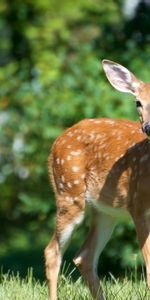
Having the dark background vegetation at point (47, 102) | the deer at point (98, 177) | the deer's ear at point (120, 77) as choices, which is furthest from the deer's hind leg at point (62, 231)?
the deer's ear at point (120, 77)

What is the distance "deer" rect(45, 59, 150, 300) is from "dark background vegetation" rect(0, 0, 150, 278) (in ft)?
1.54

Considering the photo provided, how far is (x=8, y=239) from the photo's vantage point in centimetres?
1555

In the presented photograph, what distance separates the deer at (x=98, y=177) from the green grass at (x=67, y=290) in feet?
0.31

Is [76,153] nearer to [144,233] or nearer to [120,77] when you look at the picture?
[120,77]

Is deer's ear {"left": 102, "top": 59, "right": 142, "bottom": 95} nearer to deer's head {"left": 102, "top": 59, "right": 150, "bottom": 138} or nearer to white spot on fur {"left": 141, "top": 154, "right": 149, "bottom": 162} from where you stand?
deer's head {"left": 102, "top": 59, "right": 150, "bottom": 138}

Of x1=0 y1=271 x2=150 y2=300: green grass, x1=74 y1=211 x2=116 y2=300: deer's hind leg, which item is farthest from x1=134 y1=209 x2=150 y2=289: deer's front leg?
x1=74 y1=211 x2=116 y2=300: deer's hind leg

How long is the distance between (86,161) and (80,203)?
0.35m

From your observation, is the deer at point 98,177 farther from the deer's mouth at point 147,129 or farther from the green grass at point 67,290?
the deer's mouth at point 147,129

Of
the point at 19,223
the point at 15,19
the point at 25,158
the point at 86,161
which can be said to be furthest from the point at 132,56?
the point at 15,19

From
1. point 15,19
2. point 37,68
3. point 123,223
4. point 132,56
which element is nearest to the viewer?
point 123,223

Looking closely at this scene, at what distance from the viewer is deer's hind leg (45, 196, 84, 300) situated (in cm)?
838

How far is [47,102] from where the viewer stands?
A: 37.9 feet

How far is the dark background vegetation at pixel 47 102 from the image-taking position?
11055 millimetres

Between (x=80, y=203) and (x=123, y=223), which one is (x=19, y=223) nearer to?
(x=123, y=223)
